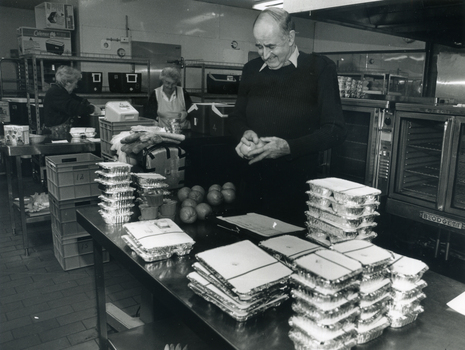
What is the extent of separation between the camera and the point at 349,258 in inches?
39.3

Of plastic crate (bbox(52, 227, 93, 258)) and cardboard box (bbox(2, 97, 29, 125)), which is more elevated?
cardboard box (bbox(2, 97, 29, 125))

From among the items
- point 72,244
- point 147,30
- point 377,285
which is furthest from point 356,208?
point 147,30

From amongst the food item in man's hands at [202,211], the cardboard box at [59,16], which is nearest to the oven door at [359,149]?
the food item in man's hands at [202,211]

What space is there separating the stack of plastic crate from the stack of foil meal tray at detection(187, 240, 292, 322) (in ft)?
8.72

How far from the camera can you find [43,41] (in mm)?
6738

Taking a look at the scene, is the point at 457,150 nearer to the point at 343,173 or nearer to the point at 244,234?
the point at 343,173

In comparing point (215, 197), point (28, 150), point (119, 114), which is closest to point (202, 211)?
point (215, 197)

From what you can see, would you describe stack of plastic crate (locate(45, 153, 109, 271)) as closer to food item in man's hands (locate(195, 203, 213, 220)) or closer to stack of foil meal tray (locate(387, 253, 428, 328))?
food item in man's hands (locate(195, 203, 213, 220))

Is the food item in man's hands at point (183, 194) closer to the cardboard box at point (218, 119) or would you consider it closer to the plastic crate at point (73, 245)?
the cardboard box at point (218, 119)

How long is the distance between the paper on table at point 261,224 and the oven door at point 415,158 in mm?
1528

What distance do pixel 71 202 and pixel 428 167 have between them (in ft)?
9.62

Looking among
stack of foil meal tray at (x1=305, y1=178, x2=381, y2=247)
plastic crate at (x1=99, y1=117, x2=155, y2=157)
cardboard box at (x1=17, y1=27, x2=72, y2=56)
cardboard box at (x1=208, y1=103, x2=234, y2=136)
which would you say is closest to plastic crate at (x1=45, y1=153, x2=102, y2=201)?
plastic crate at (x1=99, y1=117, x2=155, y2=157)

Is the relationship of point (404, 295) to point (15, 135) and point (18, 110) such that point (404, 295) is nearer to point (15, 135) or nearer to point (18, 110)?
point (15, 135)

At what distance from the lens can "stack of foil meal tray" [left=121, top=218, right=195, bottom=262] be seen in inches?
56.1
